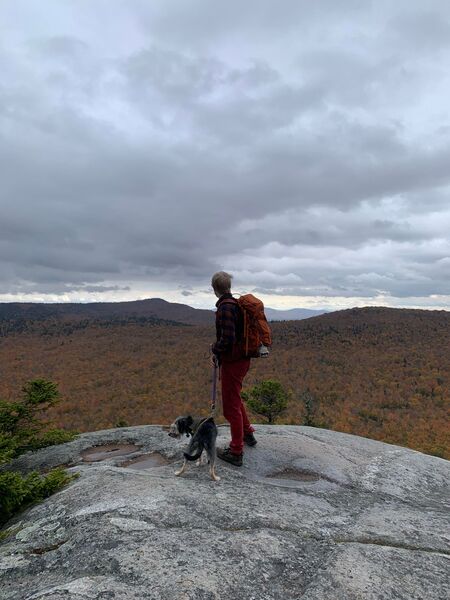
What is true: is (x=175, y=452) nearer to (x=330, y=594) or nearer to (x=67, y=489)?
(x=67, y=489)

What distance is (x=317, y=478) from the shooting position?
6547 mm

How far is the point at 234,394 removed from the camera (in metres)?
6.46

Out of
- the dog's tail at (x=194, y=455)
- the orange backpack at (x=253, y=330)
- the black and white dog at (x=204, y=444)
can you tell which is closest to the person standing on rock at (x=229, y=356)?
the orange backpack at (x=253, y=330)

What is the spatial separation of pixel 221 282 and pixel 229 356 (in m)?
1.21

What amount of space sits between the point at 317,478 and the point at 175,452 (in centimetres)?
266

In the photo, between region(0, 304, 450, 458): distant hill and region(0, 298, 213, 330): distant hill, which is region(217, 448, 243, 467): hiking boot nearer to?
region(0, 304, 450, 458): distant hill

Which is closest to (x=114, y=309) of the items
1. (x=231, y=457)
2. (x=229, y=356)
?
(x=231, y=457)

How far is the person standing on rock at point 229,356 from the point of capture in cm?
601

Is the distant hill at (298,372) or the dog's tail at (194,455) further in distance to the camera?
the distant hill at (298,372)

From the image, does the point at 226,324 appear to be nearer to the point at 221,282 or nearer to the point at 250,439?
the point at 221,282

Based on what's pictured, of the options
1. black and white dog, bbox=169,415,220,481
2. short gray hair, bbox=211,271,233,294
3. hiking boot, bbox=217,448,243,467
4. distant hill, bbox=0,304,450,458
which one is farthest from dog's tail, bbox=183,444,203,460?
distant hill, bbox=0,304,450,458

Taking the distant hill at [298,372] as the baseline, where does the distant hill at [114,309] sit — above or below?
above

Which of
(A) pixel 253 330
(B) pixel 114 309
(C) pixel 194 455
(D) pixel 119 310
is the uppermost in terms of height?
(B) pixel 114 309

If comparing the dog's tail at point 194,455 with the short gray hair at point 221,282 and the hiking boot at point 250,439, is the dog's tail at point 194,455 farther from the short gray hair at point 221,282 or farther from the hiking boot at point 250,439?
the short gray hair at point 221,282
